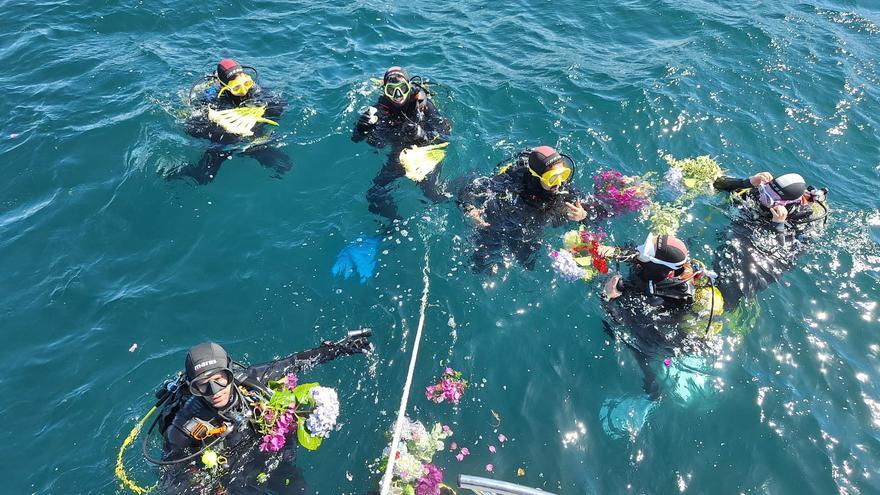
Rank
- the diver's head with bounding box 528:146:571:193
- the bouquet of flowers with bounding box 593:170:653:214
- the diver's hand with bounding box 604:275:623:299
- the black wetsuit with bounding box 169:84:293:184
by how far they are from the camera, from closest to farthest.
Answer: the diver's hand with bounding box 604:275:623:299
the diver's head with bounding box 528:146:571:193
the bouquet of flowers with bounding box 593:170:653:214
the black wetsuit with bounding box 169:84:293:184

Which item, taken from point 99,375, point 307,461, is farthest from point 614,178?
point 99,375

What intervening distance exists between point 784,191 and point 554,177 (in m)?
3.34

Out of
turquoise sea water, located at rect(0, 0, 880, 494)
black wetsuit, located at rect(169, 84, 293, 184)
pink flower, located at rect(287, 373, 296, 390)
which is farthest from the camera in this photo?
black wetsuit, located at rect(169, 84, 293, 184)

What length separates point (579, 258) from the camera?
7.27m

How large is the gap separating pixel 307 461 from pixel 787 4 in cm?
1659

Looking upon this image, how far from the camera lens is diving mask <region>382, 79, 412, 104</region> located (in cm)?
841

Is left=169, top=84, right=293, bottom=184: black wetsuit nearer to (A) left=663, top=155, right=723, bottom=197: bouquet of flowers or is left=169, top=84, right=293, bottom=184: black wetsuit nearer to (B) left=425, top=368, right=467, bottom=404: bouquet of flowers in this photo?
(B) left=425, top=368, right=467, bottom=404: bouquet of flowers

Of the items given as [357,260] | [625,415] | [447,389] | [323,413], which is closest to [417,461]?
[447,389]

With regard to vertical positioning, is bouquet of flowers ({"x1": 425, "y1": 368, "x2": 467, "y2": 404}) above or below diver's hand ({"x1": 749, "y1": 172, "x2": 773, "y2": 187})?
below

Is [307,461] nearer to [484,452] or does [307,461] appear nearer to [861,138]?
[484,452]

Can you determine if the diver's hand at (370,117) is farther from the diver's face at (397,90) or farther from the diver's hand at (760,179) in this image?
the diver's hand at (760,179)

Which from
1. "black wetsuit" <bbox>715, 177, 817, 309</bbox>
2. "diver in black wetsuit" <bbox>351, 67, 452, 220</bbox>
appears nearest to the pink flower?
"diver in black wetsuit" <bbox>351, 67, 452, 220</bbox>

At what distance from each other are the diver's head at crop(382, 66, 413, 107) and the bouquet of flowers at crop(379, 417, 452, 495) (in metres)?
5.33

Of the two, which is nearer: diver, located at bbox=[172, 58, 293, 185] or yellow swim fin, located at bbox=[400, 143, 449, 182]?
yellow swim fin, located at bbox=[400, 143, 449, 182]
